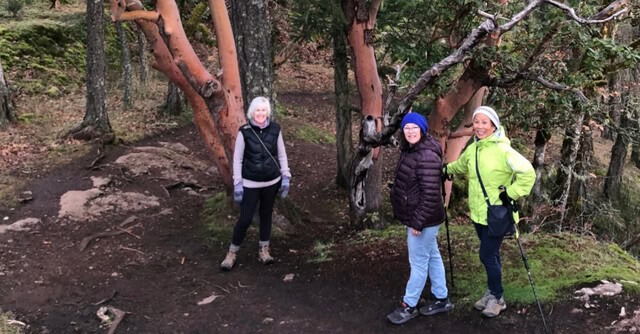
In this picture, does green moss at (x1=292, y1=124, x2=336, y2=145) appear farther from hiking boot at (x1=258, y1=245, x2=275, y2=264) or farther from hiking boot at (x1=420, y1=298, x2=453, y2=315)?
hiking boot at (x1=420, y1=298, x2=453, y2=315)

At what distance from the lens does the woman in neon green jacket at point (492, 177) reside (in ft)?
14.0

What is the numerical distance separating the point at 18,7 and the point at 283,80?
Answer: 10.1 m

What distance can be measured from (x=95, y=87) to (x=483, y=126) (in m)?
9.95

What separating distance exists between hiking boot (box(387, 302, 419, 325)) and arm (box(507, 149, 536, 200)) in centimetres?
140

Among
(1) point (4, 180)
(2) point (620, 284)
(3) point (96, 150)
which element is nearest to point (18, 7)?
(3) point (96, 150)

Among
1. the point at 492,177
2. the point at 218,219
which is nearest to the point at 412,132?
the point at 492,177

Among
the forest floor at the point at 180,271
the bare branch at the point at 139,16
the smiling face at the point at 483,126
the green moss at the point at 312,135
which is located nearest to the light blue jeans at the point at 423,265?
the forest floor at the point at 180,271

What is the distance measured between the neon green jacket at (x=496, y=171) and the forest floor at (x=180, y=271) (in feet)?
3.38

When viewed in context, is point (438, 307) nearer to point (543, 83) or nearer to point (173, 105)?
point (543, 83)

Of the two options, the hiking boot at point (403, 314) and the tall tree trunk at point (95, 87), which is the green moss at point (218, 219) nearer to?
the hiking boot at point (403, 314)

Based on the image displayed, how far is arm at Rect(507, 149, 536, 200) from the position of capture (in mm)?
4203

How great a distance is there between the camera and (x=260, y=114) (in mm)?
5734

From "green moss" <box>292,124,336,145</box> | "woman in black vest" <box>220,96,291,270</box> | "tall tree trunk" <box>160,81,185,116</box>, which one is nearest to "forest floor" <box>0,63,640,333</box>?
"woman in black vest" <box>220,96,291,270</box>

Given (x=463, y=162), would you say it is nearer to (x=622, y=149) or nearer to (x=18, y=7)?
(x=622, y=149)
